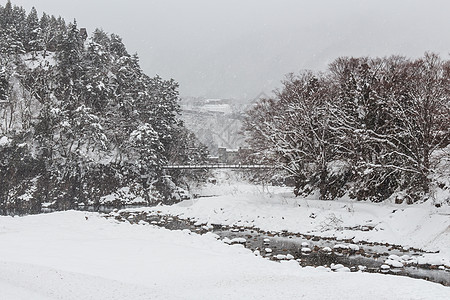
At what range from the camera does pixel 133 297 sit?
7.57 meters

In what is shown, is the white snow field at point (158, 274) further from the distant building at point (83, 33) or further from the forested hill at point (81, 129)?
the distant building at point (83, 33)

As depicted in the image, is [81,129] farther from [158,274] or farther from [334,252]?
[158,274]

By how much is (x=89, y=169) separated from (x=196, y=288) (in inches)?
1722

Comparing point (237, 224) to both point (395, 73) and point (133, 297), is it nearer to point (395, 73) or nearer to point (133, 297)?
point (395, 73)

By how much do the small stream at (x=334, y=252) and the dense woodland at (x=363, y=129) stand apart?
586 cm

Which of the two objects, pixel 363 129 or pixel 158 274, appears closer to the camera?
pixel 158 274

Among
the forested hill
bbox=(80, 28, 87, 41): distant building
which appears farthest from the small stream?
bbox=(80, 28, 87, 41): distant building

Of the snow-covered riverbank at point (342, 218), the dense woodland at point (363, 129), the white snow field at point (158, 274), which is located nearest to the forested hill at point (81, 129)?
the snow-covered riverbank at point (342, 218)

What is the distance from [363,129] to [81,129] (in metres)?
37.9

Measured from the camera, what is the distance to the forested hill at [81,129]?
4638cm

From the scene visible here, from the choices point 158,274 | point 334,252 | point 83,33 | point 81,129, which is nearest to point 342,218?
point 334,252

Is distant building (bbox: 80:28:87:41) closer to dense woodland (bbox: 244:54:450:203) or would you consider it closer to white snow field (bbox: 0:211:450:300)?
dense woodland (bbox: 244:54:450:203)

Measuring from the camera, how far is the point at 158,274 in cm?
1052

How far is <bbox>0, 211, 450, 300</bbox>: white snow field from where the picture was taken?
781cm
